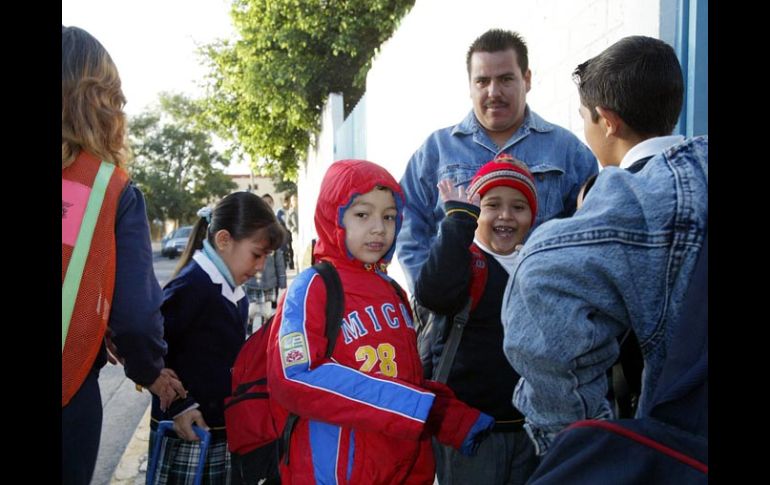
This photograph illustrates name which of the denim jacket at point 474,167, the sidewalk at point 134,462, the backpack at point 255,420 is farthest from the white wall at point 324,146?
the backpack at point 255,420

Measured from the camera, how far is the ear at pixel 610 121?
4.98 feet

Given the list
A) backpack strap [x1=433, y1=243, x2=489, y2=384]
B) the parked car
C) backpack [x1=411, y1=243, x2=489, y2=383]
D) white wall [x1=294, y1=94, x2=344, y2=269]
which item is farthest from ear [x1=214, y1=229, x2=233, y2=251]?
the parked car

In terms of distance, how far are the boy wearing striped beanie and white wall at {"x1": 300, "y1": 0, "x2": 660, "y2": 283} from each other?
35.2 inches

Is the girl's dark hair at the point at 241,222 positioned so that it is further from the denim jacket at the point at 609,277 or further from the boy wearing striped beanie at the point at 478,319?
the denim jacket at the point at 609,277

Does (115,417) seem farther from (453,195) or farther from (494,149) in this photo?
(453,195)

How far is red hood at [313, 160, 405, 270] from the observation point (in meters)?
2.24

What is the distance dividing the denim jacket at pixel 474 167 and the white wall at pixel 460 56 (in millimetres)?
339

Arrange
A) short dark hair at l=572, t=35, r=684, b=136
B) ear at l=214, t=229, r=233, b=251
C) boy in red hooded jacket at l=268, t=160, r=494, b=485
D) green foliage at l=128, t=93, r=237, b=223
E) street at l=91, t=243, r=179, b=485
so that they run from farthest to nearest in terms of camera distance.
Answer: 1. green foliage at l=128, t=93, r=237, b=223
2. street at l=91, t=243, r=179, b=485
3. ear at l=214, t=229, r=233, b=251
4. boy in red hooded jacket at l=268, t=160, r=494, b=485
5. short dark hair at l=572, t=35, r=684, b=136

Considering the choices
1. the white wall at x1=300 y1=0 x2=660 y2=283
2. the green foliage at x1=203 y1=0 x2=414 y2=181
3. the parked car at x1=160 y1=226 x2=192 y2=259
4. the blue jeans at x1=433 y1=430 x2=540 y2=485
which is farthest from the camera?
the parked car at x1=160 y1=226 x2=192 y2=259

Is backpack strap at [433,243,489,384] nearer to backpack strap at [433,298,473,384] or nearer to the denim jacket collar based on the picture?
backpack strap at [433,298,473,384]

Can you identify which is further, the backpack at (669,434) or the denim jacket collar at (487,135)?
the denim jacket collar at (487,135)

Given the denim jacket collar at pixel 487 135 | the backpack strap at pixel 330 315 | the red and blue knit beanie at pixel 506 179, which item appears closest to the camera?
the backpack strap at pixel 330 315
